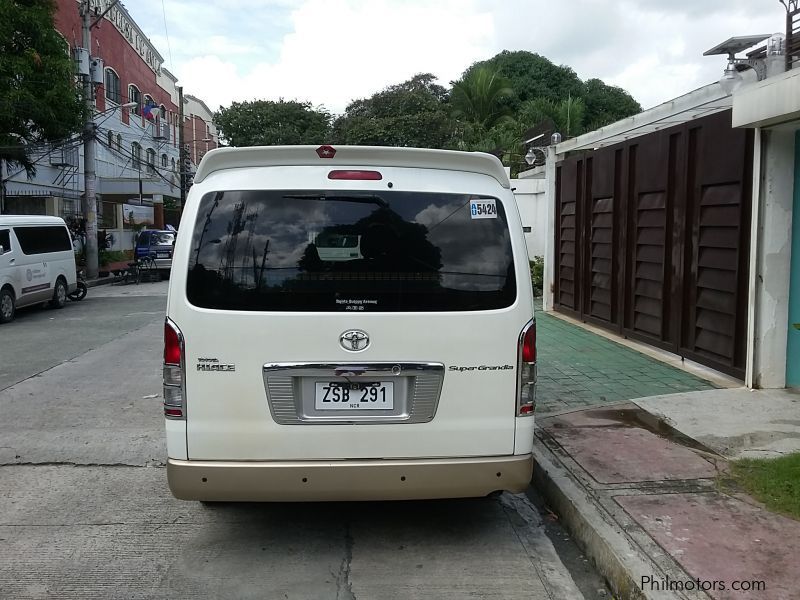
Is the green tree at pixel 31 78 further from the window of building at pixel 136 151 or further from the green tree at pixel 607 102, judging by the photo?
the green tree at pixel 607 102

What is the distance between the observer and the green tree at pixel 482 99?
3431 cm

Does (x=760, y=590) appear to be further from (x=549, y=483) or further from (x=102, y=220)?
(x=102, y=220)

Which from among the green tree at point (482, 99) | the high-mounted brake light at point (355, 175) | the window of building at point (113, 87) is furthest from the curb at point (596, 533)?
the window of building at point (113, 87)

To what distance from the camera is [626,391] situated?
7414 mm

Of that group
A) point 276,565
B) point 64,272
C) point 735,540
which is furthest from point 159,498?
point 64,272

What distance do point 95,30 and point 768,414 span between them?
34.4 meters

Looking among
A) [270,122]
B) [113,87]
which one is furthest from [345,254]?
[270,122]

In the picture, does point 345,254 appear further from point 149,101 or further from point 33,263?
point 149,101

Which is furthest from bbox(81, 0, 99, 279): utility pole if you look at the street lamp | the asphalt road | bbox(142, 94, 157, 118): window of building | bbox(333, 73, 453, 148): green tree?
the street lamp

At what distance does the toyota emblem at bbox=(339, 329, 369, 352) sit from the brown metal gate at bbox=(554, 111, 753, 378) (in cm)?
507

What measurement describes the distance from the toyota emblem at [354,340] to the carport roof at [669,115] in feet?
19.9

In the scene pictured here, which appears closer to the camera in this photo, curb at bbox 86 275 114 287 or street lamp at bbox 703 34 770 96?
street lamp at bbox 703 34 770 96

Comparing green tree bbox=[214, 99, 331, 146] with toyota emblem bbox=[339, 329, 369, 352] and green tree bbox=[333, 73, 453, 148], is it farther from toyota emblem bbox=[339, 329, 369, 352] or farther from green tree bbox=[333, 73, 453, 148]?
toyota emblem bbox=[339, 329, 369, 352]

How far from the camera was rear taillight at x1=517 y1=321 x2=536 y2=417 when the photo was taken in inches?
154
